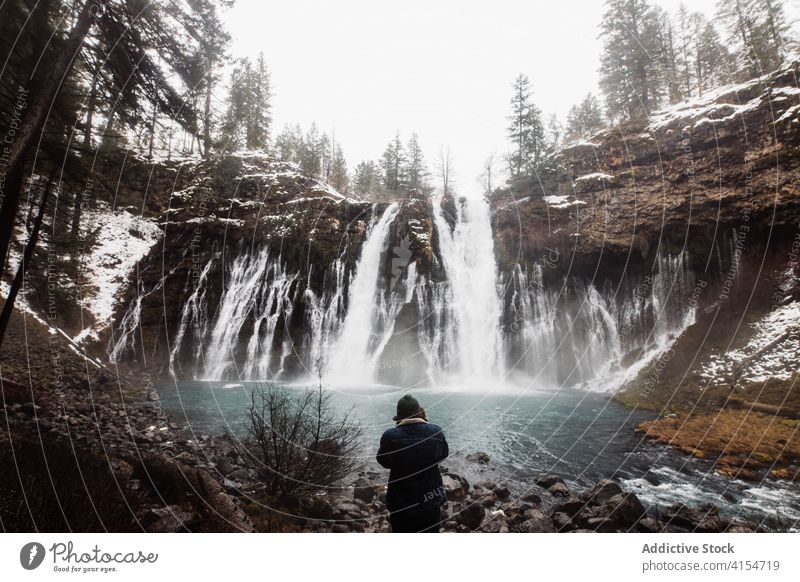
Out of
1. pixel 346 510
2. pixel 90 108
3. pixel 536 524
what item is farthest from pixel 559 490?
pixel 90 108

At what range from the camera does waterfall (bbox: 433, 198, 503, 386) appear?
16875mm

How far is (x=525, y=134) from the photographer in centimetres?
2031

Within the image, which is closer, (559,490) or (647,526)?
(647,526)

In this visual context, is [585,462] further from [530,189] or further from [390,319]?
[530,189]

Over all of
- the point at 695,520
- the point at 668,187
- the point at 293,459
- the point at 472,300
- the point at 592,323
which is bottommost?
the point at 695,520

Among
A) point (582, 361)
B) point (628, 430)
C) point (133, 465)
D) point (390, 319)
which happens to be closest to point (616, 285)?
point (582, 361)

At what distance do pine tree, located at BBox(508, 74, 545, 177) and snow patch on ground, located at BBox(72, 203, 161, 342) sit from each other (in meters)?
23.1

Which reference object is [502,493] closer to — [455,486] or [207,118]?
[455,486]

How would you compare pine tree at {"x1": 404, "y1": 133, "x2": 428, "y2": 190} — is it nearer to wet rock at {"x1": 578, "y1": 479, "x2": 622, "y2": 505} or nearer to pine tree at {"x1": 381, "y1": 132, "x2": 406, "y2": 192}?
pine tree at {"x1": 381, "y1": 132, "x2": 406, "y2": 192}

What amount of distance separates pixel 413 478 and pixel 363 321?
1522cm

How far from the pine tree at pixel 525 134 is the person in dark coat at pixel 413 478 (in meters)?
20.9

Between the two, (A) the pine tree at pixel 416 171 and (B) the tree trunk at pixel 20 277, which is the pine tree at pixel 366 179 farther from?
(B) the tree trunk at pixel 20 277
